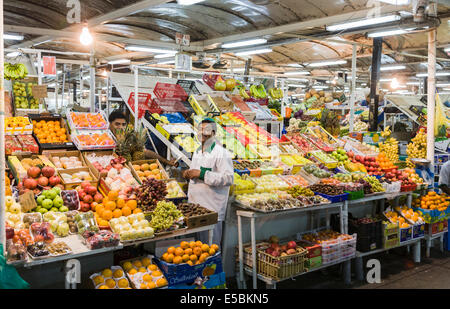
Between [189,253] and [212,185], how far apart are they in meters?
0.91

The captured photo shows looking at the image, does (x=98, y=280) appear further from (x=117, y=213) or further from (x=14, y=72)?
(x=14, y=72)

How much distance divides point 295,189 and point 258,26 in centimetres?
555

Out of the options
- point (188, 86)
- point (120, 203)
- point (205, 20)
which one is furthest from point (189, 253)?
point (205, 20)

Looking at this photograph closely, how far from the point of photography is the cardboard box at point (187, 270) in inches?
142

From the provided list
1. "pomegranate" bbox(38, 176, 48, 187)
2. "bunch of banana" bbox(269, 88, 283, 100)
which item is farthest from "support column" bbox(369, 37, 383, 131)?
"pomegranate" bbox(38, 176, 48, 187)

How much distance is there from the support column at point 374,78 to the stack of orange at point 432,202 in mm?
3141

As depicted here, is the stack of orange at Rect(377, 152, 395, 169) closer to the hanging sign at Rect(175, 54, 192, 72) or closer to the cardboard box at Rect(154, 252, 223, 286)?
the hanging sign at Rect(175, 54, 192, 72)

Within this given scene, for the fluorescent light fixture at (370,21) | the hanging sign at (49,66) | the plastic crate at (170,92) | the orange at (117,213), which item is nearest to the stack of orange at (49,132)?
the plastic crate at (170,92)

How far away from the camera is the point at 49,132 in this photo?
5.36 meters

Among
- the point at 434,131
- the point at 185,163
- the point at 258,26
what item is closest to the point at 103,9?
the point at 258,26

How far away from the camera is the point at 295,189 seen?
5.09 m

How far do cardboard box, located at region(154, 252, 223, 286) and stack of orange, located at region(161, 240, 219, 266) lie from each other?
0.16 feet

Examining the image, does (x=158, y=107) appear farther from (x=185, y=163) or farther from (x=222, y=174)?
(x=222, y=174)

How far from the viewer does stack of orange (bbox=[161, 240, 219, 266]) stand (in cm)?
371
